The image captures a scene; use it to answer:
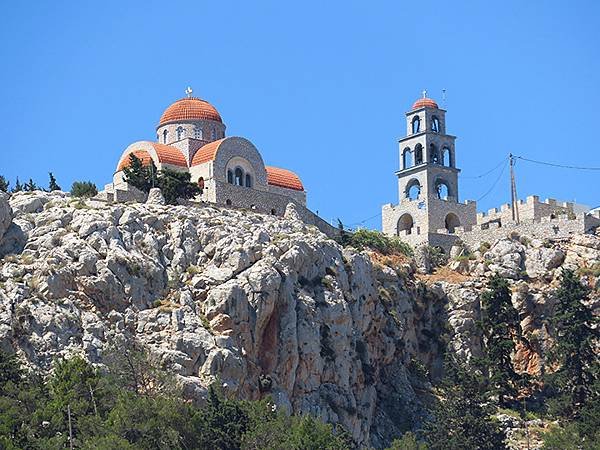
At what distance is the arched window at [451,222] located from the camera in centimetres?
11812

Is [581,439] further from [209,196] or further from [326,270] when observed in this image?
[209,196]

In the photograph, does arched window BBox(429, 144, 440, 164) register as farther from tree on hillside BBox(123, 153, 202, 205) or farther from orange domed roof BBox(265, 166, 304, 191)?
tree on hillside BBox(123, 153, 202, 205)

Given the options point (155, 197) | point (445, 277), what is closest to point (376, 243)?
point (445, 277)

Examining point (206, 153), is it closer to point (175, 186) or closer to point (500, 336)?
point (175, 186)

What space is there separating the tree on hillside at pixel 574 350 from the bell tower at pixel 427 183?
13.9 metres

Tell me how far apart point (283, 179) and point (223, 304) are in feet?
78.1

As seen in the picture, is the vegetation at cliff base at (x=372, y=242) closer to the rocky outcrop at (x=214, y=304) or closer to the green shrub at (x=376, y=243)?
the green shrub at (x=376, y=243)

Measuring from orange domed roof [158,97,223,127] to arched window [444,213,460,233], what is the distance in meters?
15.8

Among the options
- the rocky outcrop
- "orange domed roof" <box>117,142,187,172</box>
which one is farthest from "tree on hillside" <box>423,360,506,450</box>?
"orange domed roof" <box>117,142,187,172</box>

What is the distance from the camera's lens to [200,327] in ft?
298

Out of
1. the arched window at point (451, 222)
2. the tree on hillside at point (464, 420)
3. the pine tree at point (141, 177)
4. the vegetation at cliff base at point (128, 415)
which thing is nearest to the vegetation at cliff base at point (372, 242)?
the arched window at point (451, 222)

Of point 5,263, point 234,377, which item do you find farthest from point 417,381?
point 5,263

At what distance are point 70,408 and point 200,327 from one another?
31.4 ft

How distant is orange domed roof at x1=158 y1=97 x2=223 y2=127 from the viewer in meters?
112
